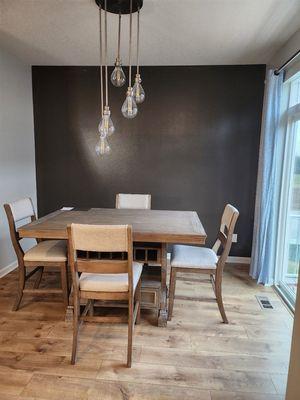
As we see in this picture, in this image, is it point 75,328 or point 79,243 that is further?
point 75,328

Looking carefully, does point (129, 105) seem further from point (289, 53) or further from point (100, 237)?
point (289, 53)

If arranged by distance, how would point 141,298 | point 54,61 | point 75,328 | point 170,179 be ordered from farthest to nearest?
point 170,179, point 54,61, point 141,298, point 75,328

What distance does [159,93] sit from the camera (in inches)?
134

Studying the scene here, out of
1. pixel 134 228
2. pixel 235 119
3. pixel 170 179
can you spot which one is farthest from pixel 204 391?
pixel 235 119

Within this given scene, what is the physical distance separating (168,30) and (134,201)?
1.70 metres

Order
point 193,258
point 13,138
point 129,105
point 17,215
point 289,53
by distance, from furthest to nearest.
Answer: point 13,138, point 289,53, point 17,215, point 193,258, point 129,105

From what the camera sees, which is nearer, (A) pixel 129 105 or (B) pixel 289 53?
(A) pixel 129 105

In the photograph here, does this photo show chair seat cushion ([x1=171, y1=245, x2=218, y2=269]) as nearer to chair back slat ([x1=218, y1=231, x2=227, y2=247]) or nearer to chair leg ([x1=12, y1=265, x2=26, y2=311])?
chair back slat ([x1=218, y1=231, x2=227, y2=247])

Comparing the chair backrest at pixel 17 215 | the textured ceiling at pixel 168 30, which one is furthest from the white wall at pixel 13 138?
the chair backrest at pixel 17 215

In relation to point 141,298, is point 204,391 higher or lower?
lower

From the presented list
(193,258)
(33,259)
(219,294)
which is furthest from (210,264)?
(33,259)

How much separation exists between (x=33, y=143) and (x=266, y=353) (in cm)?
344

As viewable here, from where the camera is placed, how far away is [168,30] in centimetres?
244

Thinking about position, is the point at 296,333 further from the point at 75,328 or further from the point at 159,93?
the point at 159,93
